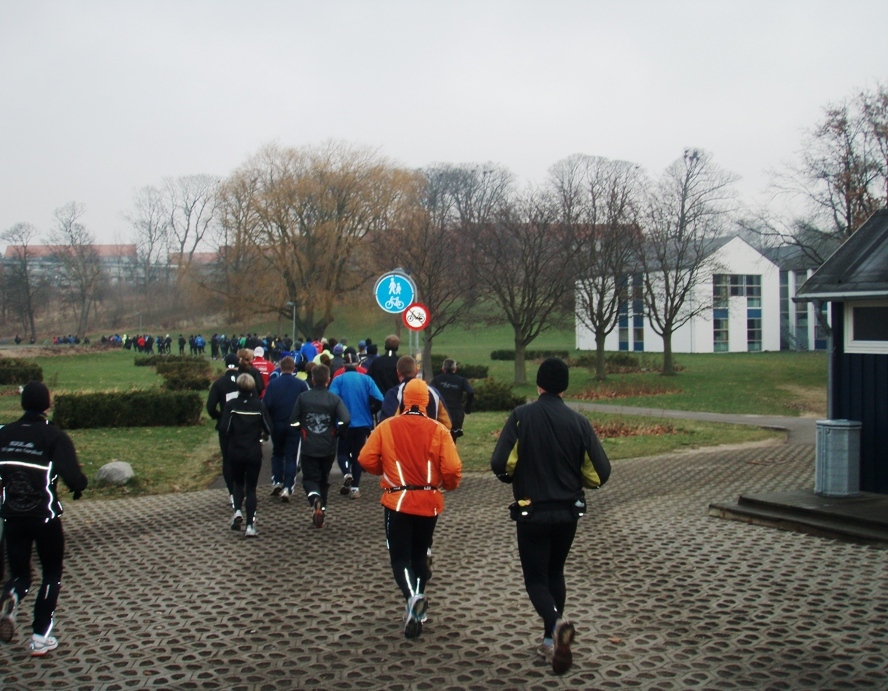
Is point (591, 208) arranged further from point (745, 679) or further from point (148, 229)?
point (148, 229)

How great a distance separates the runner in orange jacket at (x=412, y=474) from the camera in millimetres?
5785

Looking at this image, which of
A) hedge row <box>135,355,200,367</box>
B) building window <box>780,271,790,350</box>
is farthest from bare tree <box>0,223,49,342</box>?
building window <box>780,271,790,350</box>

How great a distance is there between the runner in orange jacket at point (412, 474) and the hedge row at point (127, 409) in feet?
46.1

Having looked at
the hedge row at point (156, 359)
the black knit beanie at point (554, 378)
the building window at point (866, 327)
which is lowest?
the hedge row at point (156, 359)

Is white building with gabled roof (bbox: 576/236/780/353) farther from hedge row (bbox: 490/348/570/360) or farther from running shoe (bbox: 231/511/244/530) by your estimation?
running shoe (bbox: 231/511/244/530)

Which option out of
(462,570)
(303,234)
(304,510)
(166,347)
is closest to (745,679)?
(462,570)

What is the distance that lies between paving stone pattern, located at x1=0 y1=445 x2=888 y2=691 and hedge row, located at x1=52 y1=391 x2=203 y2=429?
8.94 metres

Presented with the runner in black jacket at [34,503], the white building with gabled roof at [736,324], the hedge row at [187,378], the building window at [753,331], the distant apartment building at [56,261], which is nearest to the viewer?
the runner in black jacket at [34,503]

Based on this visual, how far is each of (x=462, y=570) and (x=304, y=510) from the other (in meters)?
3.25

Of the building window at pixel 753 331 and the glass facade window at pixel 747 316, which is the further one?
the building window at pixel 753 331

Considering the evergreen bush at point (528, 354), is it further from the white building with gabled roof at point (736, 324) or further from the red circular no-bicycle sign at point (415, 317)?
the red circular no-bicycle sign at point (415, 317)

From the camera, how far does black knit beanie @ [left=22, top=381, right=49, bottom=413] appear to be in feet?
18.5

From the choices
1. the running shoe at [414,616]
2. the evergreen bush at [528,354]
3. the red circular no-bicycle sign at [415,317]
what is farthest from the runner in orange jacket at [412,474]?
the evergreen bush at [528,354]

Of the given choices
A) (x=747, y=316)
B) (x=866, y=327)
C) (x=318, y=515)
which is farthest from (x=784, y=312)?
(x=318, y=515)
